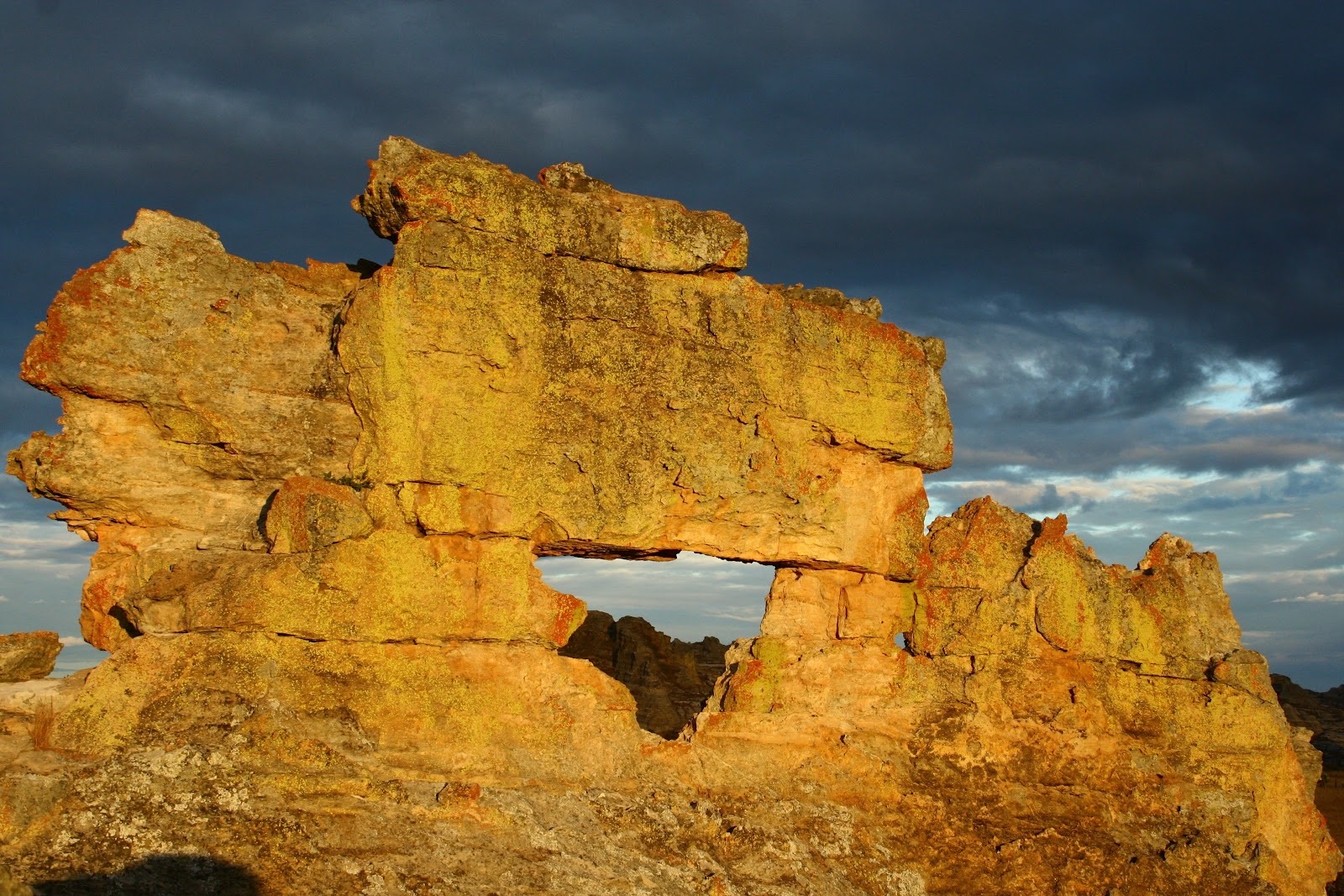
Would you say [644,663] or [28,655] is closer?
[28,655]

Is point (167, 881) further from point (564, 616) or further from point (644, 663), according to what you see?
point (644, 663)

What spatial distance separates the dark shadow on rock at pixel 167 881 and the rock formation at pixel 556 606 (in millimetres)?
69

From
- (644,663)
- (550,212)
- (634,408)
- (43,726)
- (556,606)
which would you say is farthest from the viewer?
(644,663)

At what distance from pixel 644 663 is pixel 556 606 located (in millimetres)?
8498

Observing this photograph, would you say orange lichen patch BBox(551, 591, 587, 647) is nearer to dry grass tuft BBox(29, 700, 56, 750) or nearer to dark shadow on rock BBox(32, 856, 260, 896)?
dark shadow on rock BBox(32, 856, 260, 896)

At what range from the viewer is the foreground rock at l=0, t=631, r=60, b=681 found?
431 inches

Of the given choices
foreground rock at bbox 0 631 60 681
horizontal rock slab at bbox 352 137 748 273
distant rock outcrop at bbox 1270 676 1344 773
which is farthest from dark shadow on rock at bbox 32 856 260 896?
distant rock outcrop at bbox 1270 676 1344 773

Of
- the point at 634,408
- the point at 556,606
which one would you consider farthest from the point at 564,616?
the point at 634,408

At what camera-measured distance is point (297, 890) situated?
8.95 meters

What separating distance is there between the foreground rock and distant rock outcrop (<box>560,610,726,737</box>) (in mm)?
8795

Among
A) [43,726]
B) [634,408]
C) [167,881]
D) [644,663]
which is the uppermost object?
[634,408]

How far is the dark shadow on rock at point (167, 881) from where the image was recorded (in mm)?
8438

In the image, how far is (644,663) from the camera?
20125 millimetres

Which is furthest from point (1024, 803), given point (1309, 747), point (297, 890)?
point (297, 890)
